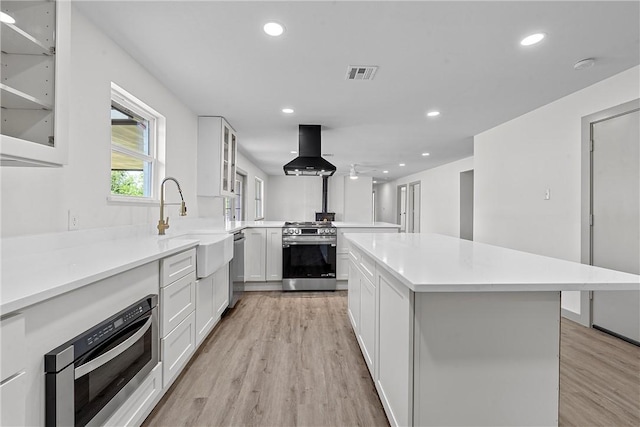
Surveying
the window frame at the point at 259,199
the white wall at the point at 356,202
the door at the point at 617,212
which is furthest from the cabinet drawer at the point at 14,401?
the white wall at the point at 356,202

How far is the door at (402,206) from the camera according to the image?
1068 cm

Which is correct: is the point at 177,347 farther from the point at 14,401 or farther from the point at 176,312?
the point at 14,401

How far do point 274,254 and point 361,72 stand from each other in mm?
2662

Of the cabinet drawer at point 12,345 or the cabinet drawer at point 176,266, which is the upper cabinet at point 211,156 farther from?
the cabinet drawer at point 12,345

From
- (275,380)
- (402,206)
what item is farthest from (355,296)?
(402,206)

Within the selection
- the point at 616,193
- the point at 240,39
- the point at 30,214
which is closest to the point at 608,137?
the point at 616,193

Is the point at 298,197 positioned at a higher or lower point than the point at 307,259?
higher

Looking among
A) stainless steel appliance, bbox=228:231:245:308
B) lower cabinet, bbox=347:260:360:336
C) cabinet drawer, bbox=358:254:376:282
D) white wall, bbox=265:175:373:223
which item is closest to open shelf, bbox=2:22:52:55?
cabinet drawer, bbox=358:254:376:282

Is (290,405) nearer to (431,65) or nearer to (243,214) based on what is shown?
(431,65)

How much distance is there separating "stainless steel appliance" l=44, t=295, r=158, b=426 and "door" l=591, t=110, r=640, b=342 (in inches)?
143

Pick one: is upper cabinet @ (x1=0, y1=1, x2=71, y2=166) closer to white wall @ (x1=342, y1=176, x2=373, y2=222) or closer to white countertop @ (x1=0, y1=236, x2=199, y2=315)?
white countertop @ (x1=0, y1=236, x2=199, y2=315)

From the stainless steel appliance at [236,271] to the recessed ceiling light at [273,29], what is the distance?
2.12m

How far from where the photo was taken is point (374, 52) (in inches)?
A: 85.7

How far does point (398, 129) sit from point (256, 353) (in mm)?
3533
